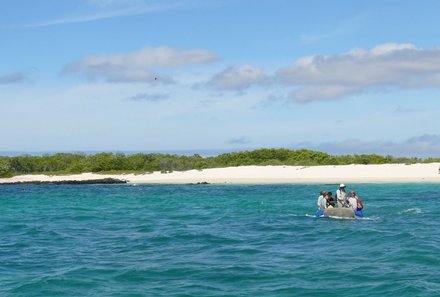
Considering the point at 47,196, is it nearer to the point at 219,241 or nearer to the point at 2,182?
the point at 2,182

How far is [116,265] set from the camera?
846 inches

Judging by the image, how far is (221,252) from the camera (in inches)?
952

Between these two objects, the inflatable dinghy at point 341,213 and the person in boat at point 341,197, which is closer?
the inflatable dinghy at point 341,213

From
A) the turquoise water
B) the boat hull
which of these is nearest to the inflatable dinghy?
the boat hull

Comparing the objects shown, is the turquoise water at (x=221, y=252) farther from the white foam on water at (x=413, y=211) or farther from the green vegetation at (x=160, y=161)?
the green vegetation at (x=160, y=161)

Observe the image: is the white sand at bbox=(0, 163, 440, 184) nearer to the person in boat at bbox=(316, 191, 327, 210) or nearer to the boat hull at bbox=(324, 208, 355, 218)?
the person in boat at bbox=(316, 191, 327, 210)

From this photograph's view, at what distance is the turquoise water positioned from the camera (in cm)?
1814

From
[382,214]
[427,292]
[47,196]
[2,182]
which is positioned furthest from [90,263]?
[2,182]

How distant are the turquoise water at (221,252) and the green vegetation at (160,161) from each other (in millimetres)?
53587

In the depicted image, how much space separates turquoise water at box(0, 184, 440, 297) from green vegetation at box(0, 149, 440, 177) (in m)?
53.6

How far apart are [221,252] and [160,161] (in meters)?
78.9

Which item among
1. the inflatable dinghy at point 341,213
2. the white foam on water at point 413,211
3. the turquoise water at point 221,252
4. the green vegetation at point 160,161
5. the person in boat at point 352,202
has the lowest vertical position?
the turquoise water at point 221,252

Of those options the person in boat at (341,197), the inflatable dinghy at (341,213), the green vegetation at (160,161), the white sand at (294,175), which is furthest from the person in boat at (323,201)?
the green vegetation at (160,161)

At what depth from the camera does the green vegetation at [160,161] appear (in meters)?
98.7
